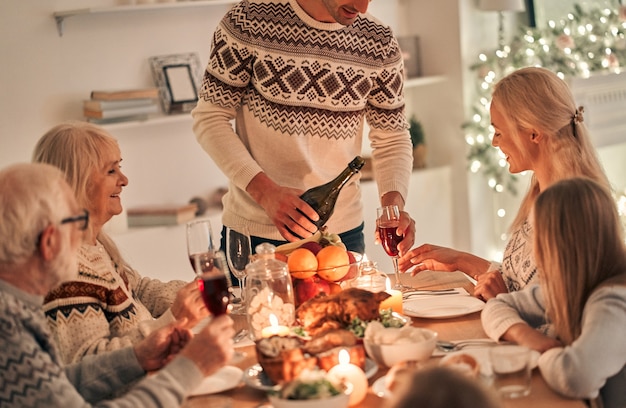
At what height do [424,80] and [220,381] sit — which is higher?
[424,80]

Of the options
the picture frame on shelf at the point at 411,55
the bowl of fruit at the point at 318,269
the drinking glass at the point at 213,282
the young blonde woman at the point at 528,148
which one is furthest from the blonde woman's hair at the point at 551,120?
the picture frame on shelf at the point at 411,55

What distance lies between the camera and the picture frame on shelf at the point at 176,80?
4.40m

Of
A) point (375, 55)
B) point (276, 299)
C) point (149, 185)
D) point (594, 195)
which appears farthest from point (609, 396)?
point (149, 185)

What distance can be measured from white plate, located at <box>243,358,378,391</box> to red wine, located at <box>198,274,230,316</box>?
134mm

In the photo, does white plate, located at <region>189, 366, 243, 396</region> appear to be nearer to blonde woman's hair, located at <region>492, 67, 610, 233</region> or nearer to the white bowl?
the white bowl

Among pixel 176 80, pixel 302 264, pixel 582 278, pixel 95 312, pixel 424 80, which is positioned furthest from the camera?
pixel 424 80

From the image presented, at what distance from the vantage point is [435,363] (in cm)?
187

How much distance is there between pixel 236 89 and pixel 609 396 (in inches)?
55.8

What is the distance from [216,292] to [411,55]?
3697mm

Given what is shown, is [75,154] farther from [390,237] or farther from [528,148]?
[528,148]

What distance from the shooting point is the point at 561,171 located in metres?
2.50

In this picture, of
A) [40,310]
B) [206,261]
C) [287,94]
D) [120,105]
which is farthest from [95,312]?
[120,105]

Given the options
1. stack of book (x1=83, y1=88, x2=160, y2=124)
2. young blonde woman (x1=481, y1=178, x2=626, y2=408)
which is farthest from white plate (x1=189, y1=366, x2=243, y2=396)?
stack of book (x1=83, y1=88, x2=160, y2=124)

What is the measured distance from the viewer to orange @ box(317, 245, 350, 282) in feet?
7.44
